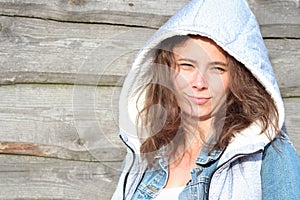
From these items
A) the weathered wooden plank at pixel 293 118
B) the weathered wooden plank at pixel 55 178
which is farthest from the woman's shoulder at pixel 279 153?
the weathered wooden plank at pixel 55 178

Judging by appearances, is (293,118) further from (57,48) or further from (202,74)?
(57,48)

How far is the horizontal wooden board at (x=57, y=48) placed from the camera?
1.80 m

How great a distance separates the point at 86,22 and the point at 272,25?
0.55 meters

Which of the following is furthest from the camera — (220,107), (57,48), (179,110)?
(57,48)

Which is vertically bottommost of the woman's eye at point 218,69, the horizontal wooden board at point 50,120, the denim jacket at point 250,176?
the horizontal wooden board at point 50,120

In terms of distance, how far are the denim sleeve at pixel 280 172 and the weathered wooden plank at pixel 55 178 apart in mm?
575

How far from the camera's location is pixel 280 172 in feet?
4.66

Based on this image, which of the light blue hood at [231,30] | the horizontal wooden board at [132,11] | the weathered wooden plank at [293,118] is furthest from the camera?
the weathered wooden plank at [293,118]

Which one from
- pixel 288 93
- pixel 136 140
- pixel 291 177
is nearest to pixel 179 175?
→ pixel 136 140

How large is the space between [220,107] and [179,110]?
148mm

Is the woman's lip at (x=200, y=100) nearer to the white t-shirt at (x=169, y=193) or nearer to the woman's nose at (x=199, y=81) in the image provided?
the woman's nose at (x=199, y=81)

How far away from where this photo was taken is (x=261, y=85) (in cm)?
145

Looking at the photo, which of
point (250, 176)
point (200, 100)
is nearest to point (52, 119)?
point (200, 100)

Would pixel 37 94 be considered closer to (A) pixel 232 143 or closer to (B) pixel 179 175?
(B) pixel 179 175
